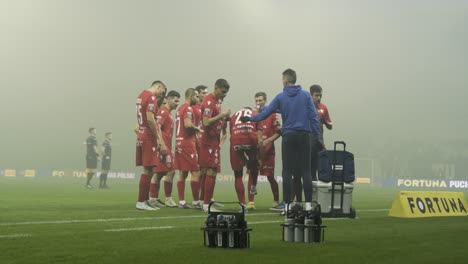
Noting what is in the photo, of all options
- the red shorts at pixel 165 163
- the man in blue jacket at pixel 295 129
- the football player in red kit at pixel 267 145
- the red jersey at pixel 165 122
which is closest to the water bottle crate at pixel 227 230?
the man in blue jacket at pixel 295 129

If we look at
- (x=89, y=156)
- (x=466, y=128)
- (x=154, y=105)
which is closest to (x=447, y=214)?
(x=154, y=105)

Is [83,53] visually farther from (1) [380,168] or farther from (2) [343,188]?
(2) [343,188]

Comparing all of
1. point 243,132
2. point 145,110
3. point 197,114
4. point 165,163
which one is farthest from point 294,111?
point 165,163

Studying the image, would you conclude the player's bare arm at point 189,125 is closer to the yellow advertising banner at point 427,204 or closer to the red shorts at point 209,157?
the red shorts at point 209,157

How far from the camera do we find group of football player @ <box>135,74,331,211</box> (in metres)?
12.4

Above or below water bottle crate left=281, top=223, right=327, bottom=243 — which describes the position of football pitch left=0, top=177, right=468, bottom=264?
below

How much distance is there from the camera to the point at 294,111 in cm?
1061

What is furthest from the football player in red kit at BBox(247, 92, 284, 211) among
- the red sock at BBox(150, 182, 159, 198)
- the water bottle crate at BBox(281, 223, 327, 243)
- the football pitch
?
the water bottle crate at BBox(281, 223, 327, 243)

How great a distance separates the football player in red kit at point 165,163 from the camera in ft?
45.5

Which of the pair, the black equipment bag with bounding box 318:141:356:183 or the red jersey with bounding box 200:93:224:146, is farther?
the red jersey with bounding box 200:93:224:146

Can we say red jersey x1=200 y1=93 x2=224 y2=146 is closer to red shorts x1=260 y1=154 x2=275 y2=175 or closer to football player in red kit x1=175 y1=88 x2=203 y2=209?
football player in red kit x1=175 y1=88 x2=203 y2=209

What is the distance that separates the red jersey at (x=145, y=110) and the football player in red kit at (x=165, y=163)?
1.18 m

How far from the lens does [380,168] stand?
58.0 metres

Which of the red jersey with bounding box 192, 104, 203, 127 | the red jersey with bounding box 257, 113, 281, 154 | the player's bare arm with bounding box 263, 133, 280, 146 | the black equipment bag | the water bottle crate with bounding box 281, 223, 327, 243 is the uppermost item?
the red jersey with bounding box 192, 104, 203, 127
